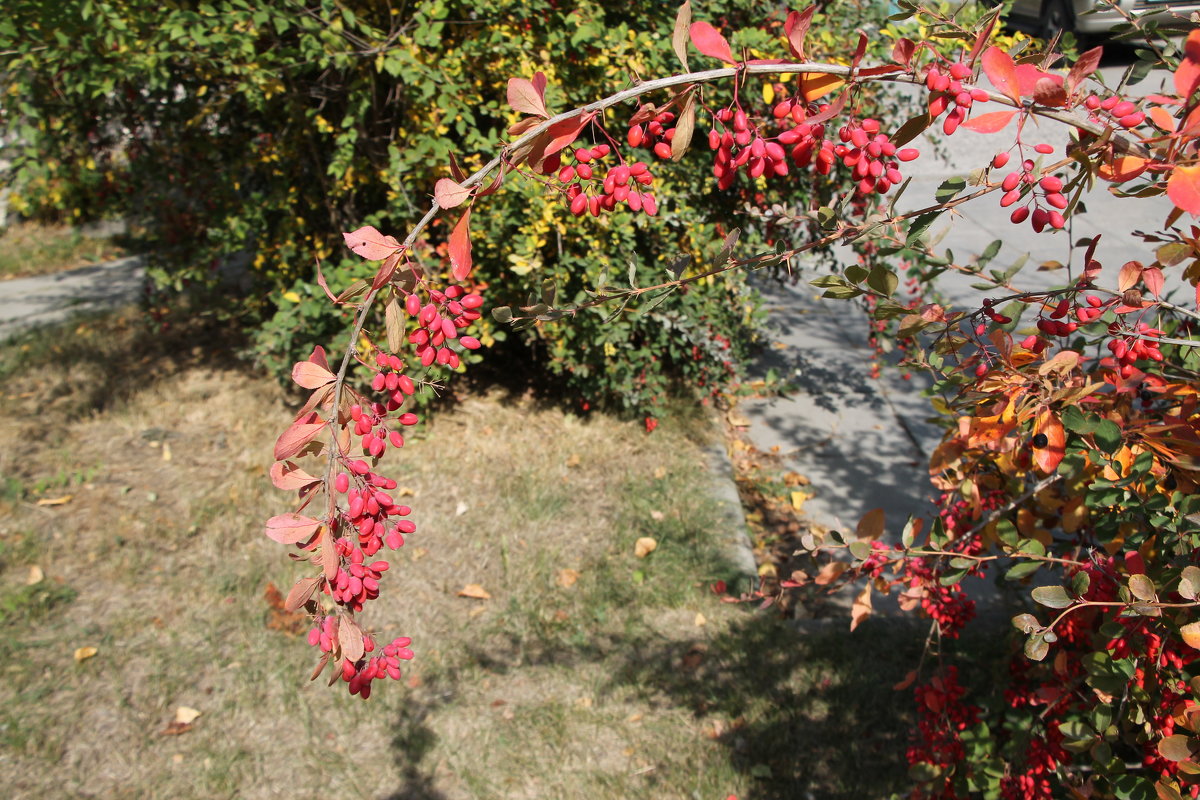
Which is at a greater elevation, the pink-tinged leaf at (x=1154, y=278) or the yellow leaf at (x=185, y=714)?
the pink-tinged leaf at (x=1154, y=278)

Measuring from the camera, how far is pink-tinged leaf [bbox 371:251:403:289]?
1.05m

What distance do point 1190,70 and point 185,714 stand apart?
3.00 m

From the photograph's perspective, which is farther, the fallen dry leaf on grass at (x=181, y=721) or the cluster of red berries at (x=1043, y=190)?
the fallen dry leaf on grass at (x=181, y=721)

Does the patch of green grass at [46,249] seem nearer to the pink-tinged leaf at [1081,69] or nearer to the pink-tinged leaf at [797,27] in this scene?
the pink-tinged leaf at [797,27]

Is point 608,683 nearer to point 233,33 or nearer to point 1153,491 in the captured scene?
point 1153,491

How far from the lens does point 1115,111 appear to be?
107cm

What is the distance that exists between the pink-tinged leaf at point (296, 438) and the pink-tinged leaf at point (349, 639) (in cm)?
24

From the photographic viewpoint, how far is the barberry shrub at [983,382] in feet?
3.56

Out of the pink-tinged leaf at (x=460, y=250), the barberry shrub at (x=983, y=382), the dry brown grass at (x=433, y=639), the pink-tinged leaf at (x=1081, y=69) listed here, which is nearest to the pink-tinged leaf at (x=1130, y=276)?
the barberry shrub at (x=983, y=382)

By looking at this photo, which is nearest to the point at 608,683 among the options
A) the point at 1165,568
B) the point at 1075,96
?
the point at 1165,568

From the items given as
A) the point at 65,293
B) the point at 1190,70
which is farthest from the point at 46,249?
the point at 1190,70

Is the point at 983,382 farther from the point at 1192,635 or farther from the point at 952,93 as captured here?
the point at 952,93

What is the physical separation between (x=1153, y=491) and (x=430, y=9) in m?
3.00

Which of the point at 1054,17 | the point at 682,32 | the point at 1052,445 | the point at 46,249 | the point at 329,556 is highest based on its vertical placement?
the point at 682,32
